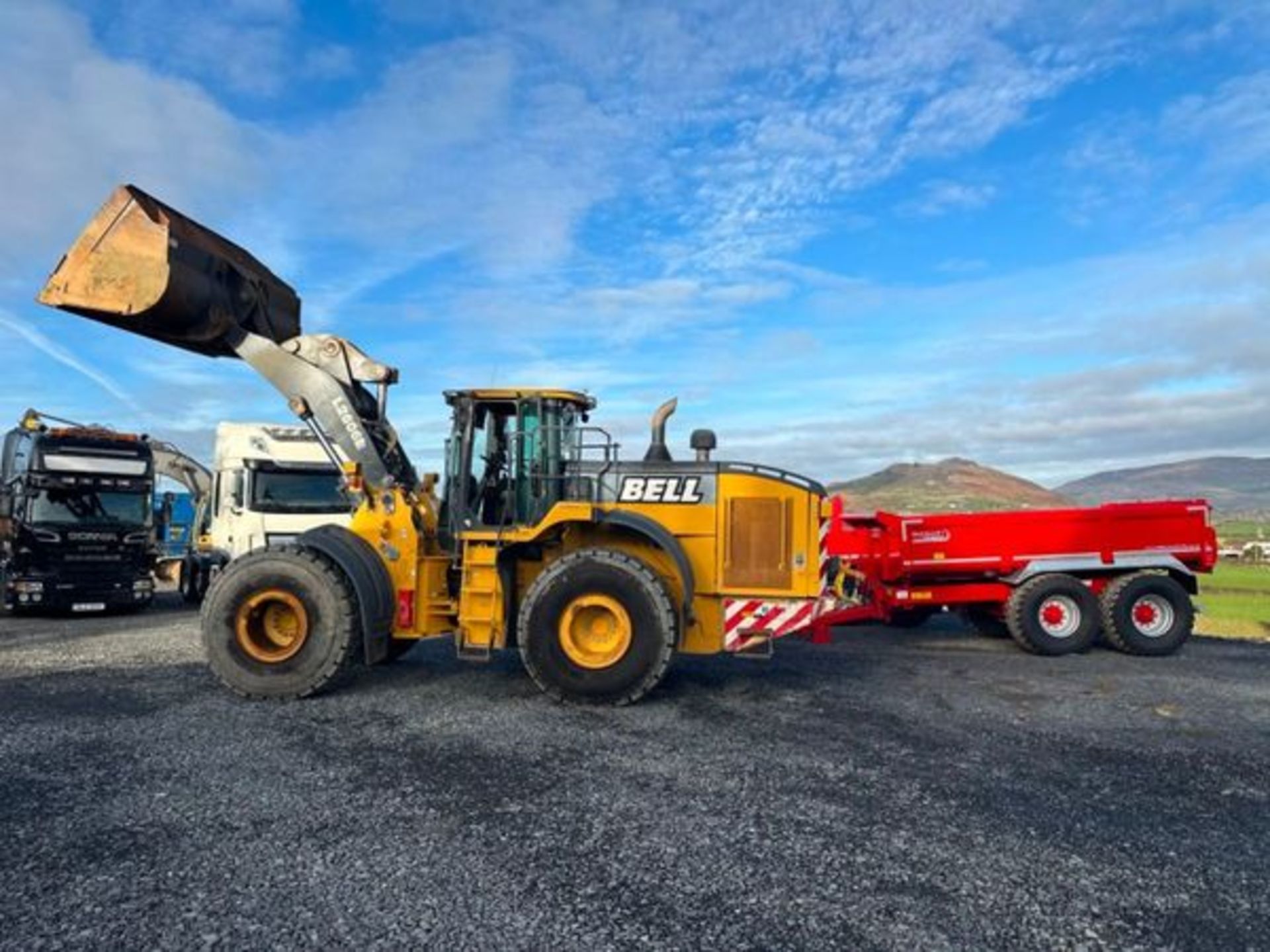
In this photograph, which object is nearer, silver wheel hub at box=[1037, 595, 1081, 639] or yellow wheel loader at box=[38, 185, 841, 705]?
yellow wheel loader at box=[38, 185, 841, 705]

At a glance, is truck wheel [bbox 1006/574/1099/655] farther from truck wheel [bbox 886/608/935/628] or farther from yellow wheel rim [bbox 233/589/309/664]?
yellow wheel rim [bbox 233/589/309/664]

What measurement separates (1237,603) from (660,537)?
2015 cm

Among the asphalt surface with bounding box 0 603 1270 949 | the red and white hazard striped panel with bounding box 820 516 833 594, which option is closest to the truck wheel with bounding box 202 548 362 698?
the asphalt surface with bounding box 0 603 1270 949

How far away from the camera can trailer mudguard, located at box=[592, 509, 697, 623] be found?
23.7 ft

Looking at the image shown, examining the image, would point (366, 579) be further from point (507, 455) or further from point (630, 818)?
point (630, 818)

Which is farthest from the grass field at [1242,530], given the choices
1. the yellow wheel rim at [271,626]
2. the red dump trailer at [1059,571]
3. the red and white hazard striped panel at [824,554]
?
the yellow wheel rim at [271,626]

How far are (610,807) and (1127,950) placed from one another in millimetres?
2600

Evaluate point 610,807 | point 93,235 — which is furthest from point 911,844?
point 93,235

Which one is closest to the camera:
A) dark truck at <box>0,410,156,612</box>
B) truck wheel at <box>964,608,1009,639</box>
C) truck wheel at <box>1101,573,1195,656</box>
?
Result: truck wheel at <box>1101,573,1195,656</box>

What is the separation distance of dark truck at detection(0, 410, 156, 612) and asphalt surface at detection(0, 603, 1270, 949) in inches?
256

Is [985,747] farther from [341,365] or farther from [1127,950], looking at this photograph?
[341,365]

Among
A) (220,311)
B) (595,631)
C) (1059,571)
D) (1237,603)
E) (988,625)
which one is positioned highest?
(220,311)

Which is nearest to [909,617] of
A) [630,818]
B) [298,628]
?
[298,628]

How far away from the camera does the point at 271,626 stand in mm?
7344
